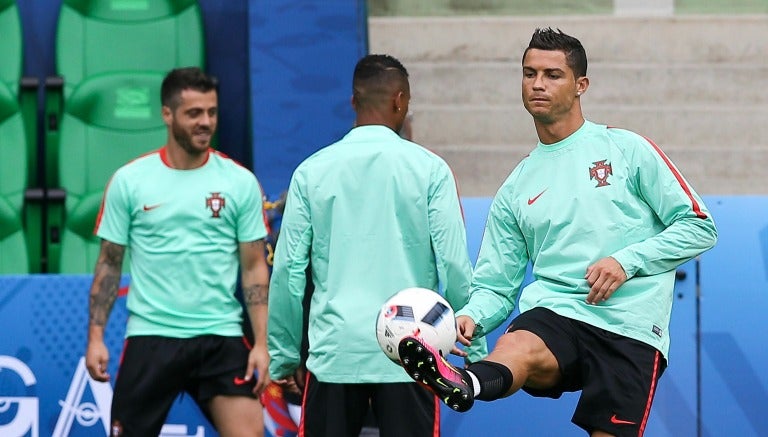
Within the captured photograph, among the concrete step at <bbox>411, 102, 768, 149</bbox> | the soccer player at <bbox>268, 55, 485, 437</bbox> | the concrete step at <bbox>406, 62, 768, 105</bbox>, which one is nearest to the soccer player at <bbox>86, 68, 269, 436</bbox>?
the soccer player at <bbox>268, 55, 485, 437</bbox>

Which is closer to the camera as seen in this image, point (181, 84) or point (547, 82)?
point (547, 82)

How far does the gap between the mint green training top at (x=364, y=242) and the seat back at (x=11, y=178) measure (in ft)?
14.3

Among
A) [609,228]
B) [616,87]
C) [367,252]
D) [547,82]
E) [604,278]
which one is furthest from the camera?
[616,87]

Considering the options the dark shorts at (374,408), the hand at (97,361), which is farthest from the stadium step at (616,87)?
the dark shorts at (374,408)

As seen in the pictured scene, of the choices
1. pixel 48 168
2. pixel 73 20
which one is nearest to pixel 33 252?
Answer: pixel 48 168

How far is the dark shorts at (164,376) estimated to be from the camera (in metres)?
6.69

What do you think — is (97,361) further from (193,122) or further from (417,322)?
(417,322)

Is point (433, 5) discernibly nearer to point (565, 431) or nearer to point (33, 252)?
point (33, 252)

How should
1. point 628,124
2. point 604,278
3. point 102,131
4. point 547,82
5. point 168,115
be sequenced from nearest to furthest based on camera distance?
point 604,278 → point 547,82 → point 168,115 → point 628,124 → point 102,131

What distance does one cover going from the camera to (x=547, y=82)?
549 cm

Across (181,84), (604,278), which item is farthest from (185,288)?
(604,278)

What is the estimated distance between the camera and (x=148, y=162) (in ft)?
22.8

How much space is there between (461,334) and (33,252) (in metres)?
5.67

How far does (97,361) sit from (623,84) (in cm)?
539
